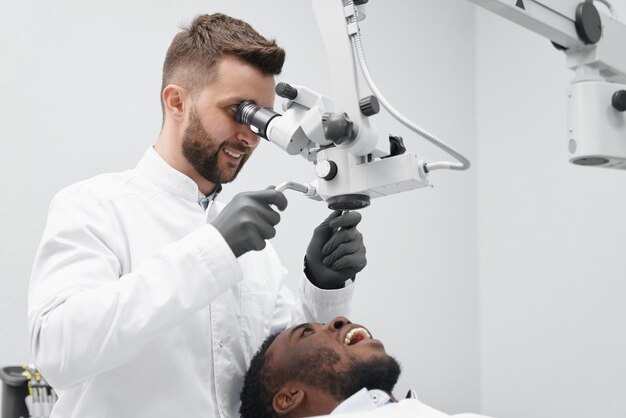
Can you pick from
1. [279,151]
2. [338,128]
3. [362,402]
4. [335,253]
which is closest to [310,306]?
[335,253]

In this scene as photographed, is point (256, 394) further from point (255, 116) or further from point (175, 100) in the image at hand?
point (175, 100)

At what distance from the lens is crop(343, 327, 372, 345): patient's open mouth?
160 cm

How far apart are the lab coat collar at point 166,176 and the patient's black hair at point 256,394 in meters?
0.41

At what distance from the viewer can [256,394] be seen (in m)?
1.55

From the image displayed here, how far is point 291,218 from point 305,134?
1502 mm

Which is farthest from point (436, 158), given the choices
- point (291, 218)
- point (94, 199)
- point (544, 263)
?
point (94, 199)

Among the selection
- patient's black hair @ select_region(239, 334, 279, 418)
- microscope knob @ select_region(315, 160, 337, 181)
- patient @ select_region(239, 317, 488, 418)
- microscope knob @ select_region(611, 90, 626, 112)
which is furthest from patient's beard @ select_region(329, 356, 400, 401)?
microscope knob @ select_region(611, 90, 626, 112)

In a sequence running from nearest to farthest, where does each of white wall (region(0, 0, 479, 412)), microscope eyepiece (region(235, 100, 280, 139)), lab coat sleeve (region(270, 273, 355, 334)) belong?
microscope eyepiece (region(235, 100, 280, 139))
lab coat sleeve (region(270, 273, 355, 334))
white wall (region(0, 0, 479, 412))

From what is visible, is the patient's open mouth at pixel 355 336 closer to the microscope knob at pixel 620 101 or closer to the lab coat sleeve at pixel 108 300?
the lab coat sleeve at pixel 108 300

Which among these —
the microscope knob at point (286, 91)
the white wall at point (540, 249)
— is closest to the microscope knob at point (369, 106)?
the microscope knob at point (286, 91)

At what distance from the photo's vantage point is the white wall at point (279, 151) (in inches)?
88.0

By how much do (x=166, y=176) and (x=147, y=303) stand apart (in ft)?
1.50

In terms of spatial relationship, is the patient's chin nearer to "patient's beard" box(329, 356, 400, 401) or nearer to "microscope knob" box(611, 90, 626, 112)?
"patient's beard" box(329, 356, 400, 401)

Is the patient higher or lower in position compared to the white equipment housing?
lower
